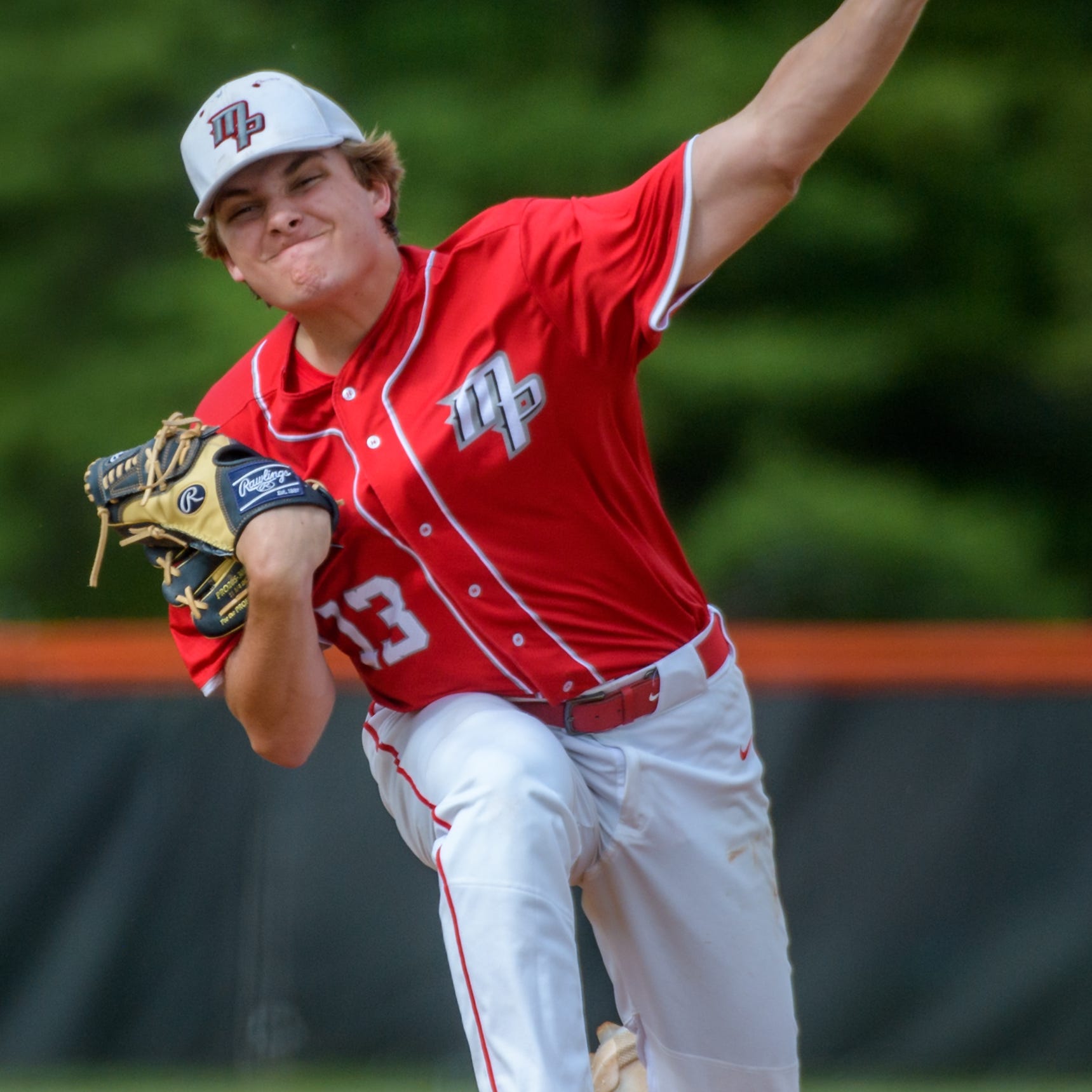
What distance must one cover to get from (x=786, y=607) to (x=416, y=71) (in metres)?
4.60

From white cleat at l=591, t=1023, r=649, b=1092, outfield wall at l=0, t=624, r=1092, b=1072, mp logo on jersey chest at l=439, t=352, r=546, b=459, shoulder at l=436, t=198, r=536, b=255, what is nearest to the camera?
mp logo on jersey chest at l=439, t=352, r=546, b=459

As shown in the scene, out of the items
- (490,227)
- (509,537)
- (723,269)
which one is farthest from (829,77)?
(723,269)

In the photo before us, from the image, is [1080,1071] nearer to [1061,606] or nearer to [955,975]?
[955,975]

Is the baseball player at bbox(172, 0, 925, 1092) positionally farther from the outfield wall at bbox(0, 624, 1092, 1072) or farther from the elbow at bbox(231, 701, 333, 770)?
the outfield wall at bbox(0, 624, 1092, 1072)

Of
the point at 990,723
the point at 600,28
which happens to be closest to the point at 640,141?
the point at 600,28

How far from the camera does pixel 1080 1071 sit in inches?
203

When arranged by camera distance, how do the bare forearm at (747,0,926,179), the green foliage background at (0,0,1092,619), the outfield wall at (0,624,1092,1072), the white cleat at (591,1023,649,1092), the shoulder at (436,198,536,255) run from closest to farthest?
the bare forearm at (747,0,926,179), the shoulder at (436,198,536,255), the white cleat at (591,1023,649,1092), the outfield wall at (0,624,1092,1072), the green foliage background at (0,0,1092,619)

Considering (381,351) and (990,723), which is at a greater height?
(381,351)

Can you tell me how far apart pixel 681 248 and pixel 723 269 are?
8.03 meters

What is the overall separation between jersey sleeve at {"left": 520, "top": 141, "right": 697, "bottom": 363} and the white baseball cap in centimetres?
43

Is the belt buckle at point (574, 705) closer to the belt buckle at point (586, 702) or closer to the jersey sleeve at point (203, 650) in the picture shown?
the belt buckle at point (586, 702)

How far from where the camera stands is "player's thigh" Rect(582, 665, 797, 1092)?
3031mm

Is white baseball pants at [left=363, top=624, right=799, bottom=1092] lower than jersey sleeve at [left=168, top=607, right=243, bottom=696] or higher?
lower

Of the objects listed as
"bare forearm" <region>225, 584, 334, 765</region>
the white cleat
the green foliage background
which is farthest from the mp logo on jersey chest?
the green foliage background
